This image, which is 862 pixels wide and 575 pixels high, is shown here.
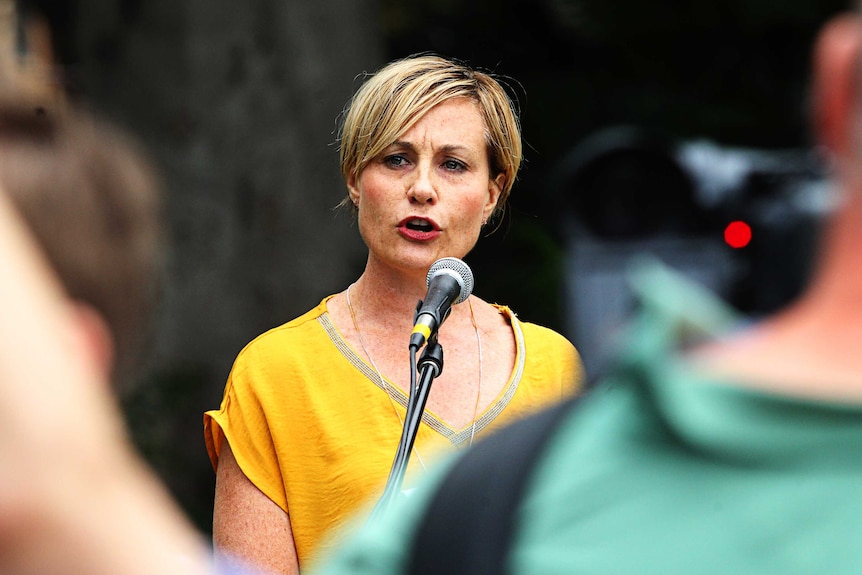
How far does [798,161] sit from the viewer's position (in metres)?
6.73

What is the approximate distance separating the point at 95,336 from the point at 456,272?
70.3 inches

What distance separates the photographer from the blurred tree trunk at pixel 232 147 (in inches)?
284

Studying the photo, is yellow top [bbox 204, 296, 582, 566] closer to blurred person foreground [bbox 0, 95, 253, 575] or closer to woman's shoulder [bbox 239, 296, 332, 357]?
woman's shoulder [bbox 239, 296, 332, 357]

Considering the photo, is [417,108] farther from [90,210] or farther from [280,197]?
[280,197]

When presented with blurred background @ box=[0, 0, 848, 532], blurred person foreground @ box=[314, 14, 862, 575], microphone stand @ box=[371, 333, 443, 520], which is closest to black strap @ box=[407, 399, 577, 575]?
blurred person foreground @ box=[314, 14, 862, 575]

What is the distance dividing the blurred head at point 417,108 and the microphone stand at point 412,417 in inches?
22.7

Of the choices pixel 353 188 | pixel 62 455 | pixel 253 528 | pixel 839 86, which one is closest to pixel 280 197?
pixel 353 188

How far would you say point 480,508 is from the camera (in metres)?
0.90

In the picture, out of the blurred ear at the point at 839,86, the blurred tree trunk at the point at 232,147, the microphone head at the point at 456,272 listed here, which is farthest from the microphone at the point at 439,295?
the blurred tree trunk at the point at 232,147

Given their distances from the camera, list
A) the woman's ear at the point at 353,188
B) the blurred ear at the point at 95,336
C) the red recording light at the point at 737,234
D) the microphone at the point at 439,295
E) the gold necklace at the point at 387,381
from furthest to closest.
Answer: the red recording light at the point at 737,234 < the woman's ear at the point at 353,188 < the gold necklace at the point at 387,381 < the microphone at the point at 439,295 < the blurred ear at the point at 95,336

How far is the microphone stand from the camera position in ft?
7.37

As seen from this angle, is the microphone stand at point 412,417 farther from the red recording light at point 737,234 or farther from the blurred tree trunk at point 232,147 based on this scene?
the blurred tree trunk at point 232,147

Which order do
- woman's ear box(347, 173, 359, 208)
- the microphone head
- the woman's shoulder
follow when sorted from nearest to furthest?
the microphone head, the woman's shoulder, woman's ear box(347, 173, 359, 208)

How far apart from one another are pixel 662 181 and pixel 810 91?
6204 mm
